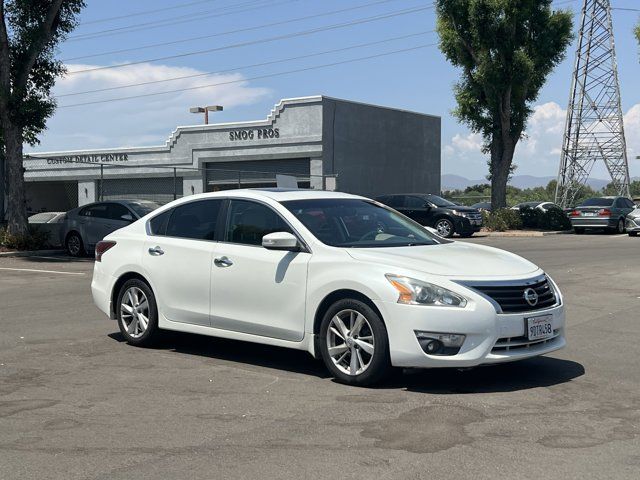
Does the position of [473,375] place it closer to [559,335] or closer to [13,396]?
[559,335]

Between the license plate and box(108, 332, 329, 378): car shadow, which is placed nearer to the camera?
the license plate

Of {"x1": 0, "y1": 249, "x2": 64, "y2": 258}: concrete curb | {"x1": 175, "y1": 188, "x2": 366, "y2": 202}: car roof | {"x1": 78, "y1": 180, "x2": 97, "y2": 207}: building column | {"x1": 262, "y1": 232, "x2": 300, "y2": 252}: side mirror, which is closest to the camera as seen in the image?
{"x1": 262, "y1": 232, "x2": 300, "y2": 252}: side mirror

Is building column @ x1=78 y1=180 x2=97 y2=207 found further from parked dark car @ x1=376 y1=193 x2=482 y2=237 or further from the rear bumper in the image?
the rear bumper

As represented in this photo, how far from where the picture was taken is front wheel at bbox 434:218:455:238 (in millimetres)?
29839

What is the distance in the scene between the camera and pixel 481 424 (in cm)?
547

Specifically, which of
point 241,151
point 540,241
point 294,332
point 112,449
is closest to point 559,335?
point 294,332

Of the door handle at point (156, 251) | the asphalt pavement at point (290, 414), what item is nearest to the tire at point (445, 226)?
the asphalt pavement at point (290, 414)

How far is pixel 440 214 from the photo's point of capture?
98.8ft

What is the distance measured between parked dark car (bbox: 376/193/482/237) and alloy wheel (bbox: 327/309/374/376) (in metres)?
23.4

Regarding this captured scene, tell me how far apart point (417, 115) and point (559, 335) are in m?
40.7

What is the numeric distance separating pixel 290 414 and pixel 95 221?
53.8 ft

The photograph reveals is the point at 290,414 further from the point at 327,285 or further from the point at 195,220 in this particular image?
the point at 195,220

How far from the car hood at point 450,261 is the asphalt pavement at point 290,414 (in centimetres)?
93

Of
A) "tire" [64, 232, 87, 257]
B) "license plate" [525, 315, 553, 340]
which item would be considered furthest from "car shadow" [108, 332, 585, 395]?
"tire" [64, 232, 87, 257]
